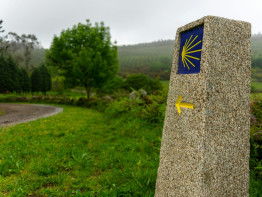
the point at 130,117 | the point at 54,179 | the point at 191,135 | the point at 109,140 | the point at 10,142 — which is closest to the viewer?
the point at 191,135

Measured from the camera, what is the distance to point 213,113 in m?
2.19

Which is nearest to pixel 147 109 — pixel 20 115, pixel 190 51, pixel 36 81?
pixel 190 51

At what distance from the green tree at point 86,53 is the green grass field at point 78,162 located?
13.3 metres

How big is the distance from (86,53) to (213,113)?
18.5 meters

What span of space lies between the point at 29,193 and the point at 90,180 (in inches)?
40.7

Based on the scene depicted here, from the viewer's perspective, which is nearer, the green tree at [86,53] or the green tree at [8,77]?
the green tree at [86,53]

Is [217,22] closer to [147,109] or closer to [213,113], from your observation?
[213,113]

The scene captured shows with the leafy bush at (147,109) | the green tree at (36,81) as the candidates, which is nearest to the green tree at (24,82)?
the green tree at (36,81)

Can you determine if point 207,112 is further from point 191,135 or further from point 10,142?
point 10,142

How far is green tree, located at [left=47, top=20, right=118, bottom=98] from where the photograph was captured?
1984 cm

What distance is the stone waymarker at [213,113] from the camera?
2.18 metres

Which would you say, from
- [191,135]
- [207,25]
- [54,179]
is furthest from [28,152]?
[207,25]

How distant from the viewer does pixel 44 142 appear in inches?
229

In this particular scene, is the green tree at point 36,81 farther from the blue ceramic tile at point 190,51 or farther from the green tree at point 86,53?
the blue ceramic tile at point 190,51
